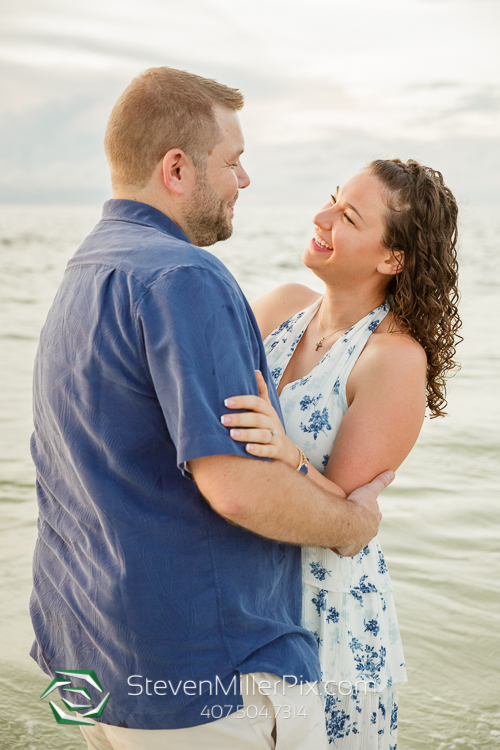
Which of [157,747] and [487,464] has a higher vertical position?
[157,747]

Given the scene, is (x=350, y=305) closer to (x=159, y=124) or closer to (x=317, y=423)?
(x=317, y=423)

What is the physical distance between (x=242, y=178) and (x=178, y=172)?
→ 0.24m

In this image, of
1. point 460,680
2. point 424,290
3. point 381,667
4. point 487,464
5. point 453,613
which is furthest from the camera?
point 487,464

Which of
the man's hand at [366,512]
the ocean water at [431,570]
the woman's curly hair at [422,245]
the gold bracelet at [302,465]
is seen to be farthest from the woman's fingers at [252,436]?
the ocean water at [431,570]

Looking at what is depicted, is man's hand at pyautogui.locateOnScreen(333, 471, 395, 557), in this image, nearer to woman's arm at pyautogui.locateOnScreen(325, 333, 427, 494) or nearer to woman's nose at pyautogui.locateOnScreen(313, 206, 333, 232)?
woman's arm at pyautogui.locateOnScreen(325, 333, 427, 494)

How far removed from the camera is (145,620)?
4.84 feet

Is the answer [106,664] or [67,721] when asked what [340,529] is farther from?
[67,721]

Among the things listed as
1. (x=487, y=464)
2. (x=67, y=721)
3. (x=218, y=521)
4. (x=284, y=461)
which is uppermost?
(x=284, y=461)

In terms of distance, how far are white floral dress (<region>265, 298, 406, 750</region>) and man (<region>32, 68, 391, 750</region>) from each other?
1.20 feet

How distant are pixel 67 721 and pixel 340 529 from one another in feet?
2.65

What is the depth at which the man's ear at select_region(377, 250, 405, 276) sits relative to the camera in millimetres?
2340

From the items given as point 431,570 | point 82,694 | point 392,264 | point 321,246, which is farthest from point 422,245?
point 431,570

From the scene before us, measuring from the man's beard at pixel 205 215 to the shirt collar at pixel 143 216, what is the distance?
0.07 meters

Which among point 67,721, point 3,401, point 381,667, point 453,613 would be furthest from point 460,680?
point 3,401
